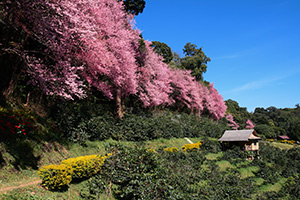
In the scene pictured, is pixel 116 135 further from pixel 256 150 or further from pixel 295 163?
pixel 295 163

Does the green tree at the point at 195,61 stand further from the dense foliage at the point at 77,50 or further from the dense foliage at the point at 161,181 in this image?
the dense foliage at the point at 161,181

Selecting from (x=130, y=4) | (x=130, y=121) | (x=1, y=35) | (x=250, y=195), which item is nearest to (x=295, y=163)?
(x=250, y=195)

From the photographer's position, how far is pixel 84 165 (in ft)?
28.4

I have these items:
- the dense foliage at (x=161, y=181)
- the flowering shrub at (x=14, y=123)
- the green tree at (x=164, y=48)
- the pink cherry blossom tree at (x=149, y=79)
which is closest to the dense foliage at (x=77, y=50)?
the pink cherry blossom tree at (x=149, y=79)

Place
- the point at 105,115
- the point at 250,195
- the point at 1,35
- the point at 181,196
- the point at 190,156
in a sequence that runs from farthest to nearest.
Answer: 1. the point at 190,156
2. the point at 105,115
3. the point at 250,195
4. the point at 1,35
5. the point at 181,196

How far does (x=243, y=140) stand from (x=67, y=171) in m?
20.4

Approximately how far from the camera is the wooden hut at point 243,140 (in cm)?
2320

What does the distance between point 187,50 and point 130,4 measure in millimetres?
28185

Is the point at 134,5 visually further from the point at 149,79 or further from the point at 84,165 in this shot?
the point at 84,165

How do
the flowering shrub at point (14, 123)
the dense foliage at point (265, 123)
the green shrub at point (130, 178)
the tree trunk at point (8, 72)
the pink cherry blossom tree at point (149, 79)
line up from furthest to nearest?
the dense foliage at point (265, 123) → the pink cherry blossom tree at point (149, 79) → the tree trunk at point (8, 72) → the green shrub at point (130, 178) → the flowering shrub at point (14, 123)

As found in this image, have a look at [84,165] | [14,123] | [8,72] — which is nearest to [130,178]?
[84,165]

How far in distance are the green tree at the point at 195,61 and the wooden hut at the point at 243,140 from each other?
1869 centimetres

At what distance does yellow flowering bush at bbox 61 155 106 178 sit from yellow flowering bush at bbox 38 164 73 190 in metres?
0.66

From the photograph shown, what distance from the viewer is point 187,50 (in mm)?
48750
